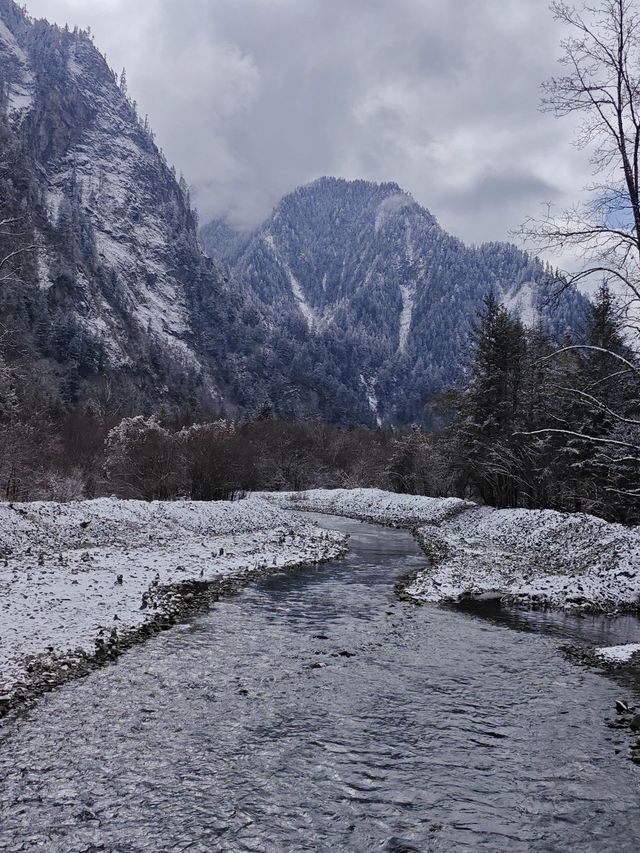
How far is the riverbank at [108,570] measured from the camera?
11477 mm

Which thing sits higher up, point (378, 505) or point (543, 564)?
point (378, 505)

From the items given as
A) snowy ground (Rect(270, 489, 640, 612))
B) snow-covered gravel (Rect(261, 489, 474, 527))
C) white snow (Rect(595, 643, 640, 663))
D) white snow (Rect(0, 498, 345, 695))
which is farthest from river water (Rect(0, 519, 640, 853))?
snow-covered gravel (Rect(261, 489, 474, 527))

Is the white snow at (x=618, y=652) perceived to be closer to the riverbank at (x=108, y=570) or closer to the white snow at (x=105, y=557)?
the riverbank at (x=108, y=570)

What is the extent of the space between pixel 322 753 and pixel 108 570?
13225 mm

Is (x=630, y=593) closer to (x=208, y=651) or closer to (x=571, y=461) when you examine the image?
(x=208, y=651)

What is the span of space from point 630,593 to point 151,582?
51.2 ft

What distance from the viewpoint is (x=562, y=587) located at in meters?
19.1

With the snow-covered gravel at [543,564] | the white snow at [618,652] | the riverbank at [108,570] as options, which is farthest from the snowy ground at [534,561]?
the riverbank at [108,570]

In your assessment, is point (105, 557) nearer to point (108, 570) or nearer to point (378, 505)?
point (108, 570)

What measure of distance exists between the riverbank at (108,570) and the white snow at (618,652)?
34.5 ft

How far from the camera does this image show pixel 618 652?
12578mm

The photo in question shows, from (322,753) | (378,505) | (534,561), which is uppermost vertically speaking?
(378,505)

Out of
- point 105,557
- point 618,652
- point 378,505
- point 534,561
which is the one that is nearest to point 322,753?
point 618,652

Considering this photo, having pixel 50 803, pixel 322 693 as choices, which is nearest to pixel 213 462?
pixel 322 693
